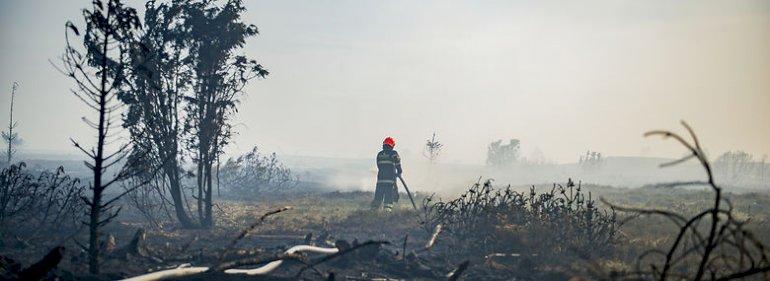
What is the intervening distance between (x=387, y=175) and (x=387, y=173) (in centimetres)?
8

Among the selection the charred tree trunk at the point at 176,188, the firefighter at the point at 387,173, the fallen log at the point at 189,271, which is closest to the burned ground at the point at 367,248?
the fallen log at the point at 189,271

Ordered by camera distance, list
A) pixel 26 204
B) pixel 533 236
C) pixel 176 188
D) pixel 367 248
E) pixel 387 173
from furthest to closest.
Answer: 1. pixel 387 173
2. pixel 176 188
3. pixel 26 204
4. pixel 533 236
5. pixel 367 248

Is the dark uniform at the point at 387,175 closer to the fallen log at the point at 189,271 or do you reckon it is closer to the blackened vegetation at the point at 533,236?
the blackened vegetation at the point at 533,236

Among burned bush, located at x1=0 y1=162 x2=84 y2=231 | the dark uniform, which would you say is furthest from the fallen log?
the dark uniform

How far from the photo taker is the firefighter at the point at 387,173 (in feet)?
54.2

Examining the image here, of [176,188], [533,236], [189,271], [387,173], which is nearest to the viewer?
[189,271]

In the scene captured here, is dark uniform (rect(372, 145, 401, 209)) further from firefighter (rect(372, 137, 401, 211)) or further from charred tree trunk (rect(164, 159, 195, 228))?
charred tree trunk (rect(164, 159, 195, 228))

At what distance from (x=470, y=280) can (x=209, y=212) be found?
903 cm

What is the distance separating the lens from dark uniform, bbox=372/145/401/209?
1653 cm

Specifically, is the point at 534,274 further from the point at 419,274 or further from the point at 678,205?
the point at 678,205

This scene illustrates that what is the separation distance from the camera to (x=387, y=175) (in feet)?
55.0

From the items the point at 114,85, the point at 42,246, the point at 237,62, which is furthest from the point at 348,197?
the point at 114,85

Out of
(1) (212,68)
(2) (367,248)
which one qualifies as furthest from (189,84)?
(2) (367,248)

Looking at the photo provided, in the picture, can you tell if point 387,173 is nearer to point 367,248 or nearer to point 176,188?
point 176,188
